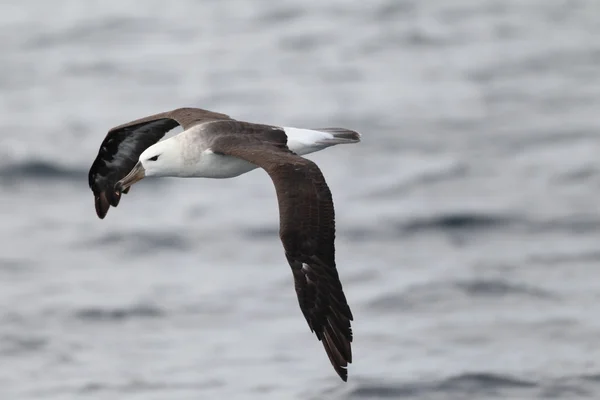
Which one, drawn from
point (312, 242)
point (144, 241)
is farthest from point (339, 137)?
point (144, 241)

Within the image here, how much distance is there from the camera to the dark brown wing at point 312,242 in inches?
457

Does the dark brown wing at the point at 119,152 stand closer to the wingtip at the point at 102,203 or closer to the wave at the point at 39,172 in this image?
the wingtip at the point at 102,203

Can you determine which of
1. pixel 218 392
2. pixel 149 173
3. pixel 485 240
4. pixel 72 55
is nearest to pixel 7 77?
pixel 72 55

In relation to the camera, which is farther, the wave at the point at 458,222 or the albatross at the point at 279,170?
the wave at the point at 458,222

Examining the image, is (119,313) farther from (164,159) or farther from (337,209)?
(164,159)

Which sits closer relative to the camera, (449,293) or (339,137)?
(339,137)

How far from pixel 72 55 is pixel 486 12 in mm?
9721

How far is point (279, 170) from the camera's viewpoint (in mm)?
11766

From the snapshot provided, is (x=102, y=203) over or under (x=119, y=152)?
under

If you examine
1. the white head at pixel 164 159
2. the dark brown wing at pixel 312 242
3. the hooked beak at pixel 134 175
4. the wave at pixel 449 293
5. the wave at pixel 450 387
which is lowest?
the wave at pixel 450 387

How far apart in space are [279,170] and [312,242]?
64 cm

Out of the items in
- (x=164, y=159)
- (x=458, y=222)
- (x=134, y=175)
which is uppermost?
(x=164, y=159)

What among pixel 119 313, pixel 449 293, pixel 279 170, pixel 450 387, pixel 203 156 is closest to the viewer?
pixel 279 170

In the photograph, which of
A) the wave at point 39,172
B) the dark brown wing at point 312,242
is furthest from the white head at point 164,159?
the wave at point 39,172
